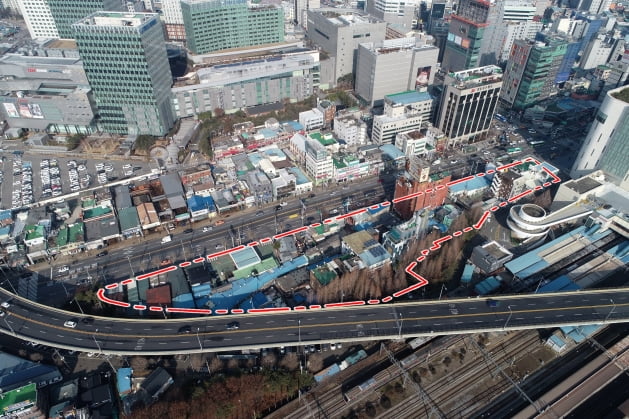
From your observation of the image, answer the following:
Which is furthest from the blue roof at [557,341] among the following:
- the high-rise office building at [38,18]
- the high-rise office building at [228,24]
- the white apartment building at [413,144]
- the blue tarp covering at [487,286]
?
the high-rise office building at [38,18]

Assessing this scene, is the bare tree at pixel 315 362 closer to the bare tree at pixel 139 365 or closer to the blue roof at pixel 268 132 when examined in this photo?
the bare tree at pixel 139 365

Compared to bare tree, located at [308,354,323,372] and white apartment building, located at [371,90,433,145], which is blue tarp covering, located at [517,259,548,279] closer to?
bare tree, located at [308,354,323,372]

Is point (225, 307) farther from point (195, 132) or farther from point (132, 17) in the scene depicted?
point (132, 17)

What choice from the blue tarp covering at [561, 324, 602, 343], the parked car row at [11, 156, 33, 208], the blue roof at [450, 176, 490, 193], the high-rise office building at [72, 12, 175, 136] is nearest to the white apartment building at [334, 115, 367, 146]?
the blue roof at [450, 176, 490, 193]

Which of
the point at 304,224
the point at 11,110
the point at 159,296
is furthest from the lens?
the point at 11,110

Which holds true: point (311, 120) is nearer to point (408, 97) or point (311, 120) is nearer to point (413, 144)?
point (408, 97)

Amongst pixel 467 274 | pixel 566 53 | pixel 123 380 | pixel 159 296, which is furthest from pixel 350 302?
pixel 566 53
